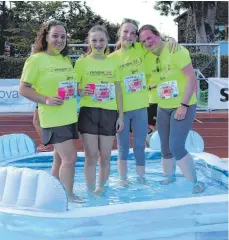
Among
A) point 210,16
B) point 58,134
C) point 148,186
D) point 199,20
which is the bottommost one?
point 148,186

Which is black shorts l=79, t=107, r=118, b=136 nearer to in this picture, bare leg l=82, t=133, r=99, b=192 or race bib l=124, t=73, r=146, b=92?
bare leg l=82, t=133, r=99, b=192

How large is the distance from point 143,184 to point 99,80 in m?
1.21

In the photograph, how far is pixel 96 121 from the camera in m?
3.89

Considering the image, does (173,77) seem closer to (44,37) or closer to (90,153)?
(90,153)

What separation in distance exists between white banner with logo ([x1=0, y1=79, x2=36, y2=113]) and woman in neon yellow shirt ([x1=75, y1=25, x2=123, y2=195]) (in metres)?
9.24

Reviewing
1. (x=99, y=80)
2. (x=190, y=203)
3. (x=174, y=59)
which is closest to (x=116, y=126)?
(x=99, y=80)

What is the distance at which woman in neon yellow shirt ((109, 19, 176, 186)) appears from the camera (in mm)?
4195

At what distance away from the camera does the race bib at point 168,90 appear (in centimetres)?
409

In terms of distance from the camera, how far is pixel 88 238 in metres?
3.15

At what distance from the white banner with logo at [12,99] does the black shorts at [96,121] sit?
929 centimetres

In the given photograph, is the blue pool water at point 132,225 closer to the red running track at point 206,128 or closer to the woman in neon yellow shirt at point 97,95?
the woman in neon yellow shirt at point 97,95

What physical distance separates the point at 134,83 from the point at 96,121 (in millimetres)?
560

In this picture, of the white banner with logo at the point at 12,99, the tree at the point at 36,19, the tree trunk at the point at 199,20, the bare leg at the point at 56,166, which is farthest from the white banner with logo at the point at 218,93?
the tree at the point at 36,19

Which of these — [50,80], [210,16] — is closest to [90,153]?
[50,80]
